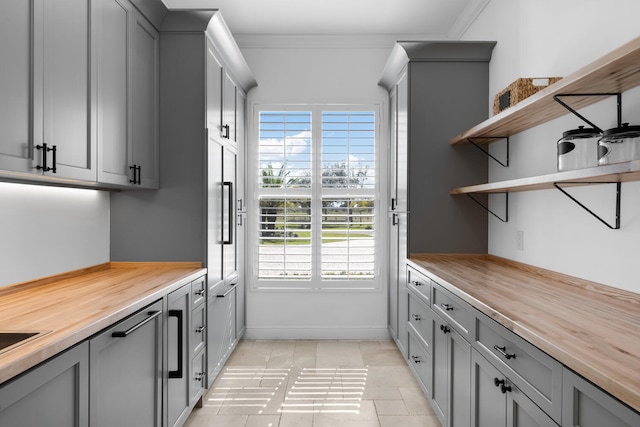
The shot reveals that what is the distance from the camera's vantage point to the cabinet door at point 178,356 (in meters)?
1.99

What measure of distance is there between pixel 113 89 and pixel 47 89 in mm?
521

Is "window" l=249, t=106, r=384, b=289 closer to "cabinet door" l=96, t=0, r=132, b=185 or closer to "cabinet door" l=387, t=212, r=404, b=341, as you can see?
"cabinet door" l=387, t=212, r=404, b=341

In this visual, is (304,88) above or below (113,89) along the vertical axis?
above

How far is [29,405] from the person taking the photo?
1.02 metres

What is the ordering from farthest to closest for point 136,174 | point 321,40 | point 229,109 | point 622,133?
point 321,40
point 229,109
point 136,174
point 622,133

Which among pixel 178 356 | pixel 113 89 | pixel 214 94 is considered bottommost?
pixel 178 356

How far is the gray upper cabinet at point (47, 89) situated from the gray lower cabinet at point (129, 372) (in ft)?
2.27

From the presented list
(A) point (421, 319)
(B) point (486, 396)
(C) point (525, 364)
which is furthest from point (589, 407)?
(A) point (421, 319)

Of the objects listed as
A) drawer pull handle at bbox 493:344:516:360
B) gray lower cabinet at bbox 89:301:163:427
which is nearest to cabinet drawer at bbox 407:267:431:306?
drawer pull handle at bbox 493:344:516:360

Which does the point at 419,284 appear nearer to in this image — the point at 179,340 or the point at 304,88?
the point at 179,340

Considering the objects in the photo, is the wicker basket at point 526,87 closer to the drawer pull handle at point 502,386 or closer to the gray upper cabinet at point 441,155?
the gray upper cabinet at point 441,155

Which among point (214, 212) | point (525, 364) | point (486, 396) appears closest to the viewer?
point (525, 364)

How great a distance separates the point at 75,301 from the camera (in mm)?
1607

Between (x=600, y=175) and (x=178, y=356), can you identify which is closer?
(x=600, y=175)
